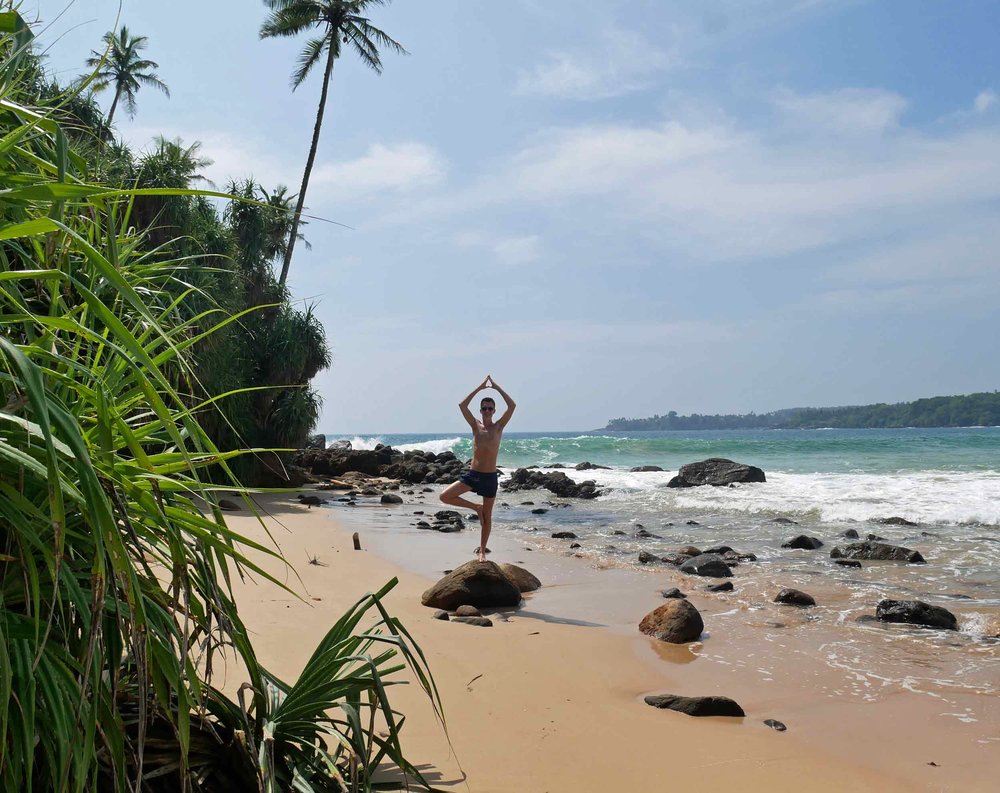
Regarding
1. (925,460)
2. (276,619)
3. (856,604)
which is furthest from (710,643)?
(925,460)

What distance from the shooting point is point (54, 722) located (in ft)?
5.20

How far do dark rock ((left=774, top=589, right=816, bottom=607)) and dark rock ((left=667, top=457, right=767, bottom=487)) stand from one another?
19.3 m

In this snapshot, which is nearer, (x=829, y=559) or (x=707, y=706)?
(x=707, y=706)

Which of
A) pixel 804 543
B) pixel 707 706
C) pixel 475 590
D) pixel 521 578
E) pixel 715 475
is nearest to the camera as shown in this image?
pixel 707 706

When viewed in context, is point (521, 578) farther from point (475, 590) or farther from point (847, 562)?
point (847, 562)

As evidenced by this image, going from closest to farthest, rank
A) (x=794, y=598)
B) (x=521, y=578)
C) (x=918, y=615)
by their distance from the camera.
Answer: (x=918, y=615)
(x=794, y=598)
(x=521, y=578)

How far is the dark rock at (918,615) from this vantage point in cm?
690

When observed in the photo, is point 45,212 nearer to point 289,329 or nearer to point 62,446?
point 62,446

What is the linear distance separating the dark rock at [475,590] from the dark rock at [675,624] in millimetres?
1378

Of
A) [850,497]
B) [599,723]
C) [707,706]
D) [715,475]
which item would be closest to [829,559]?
[707,706]

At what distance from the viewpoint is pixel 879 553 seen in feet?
36.4

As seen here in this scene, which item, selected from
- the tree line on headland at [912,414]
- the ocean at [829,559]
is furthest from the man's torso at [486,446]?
the tree line on headland at [912,414]

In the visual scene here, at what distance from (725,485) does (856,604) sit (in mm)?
18809

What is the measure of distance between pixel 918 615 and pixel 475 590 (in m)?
3.89
